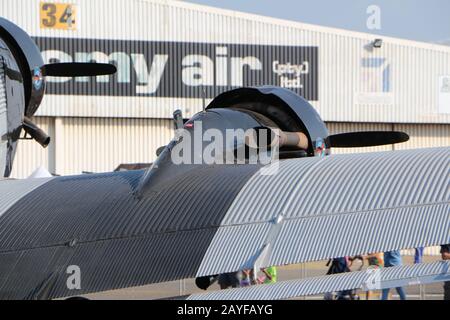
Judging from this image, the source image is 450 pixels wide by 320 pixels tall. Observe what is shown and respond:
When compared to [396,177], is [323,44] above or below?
above

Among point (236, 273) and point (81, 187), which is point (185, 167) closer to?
point (81, 187)

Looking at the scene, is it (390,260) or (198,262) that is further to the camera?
(390,260)

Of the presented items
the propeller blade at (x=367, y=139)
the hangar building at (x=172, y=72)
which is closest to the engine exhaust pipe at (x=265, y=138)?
the propeller blade at (x=367, y=139)

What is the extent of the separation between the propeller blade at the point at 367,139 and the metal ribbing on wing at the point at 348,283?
4.39 meters

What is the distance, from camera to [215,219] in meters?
5.20

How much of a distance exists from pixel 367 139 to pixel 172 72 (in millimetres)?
19149

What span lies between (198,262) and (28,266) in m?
1.07

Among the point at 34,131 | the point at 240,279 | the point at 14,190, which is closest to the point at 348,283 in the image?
the point at 240,279

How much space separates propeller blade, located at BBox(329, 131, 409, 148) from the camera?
875cm

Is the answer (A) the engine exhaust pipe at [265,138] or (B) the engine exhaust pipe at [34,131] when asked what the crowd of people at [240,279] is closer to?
(A) the engine exhaust pipe at [265,138]

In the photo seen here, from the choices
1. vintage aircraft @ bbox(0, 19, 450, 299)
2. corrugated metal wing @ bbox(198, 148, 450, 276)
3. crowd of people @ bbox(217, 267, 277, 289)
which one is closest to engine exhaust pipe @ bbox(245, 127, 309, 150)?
vintage aircraft @ bbox(0, 19, 450, 299)

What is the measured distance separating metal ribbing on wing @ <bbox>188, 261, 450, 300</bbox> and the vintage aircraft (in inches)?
0.4
